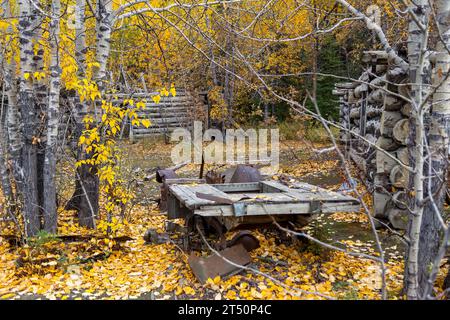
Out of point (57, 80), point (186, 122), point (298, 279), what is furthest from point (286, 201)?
point (186, 122)

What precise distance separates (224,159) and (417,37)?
37.8 feet

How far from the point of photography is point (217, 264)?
5023mm

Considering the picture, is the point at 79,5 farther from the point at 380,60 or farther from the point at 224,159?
the point at 224,159

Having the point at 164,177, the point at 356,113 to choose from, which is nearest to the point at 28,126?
the point at 164,177

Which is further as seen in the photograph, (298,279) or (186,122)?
(186,122)

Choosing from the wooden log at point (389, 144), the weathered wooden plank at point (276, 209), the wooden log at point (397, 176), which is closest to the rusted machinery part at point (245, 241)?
the weathered wooden plank at point (276, 209)

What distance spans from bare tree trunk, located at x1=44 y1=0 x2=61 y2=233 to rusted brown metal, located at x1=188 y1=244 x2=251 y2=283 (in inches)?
88.2

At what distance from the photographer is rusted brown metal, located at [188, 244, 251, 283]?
16.2 ft

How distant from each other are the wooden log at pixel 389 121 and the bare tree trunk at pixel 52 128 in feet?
16.5

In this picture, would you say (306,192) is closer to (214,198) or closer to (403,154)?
(214,198)

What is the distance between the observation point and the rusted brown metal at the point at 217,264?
4.93 meters

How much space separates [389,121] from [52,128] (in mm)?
5168
